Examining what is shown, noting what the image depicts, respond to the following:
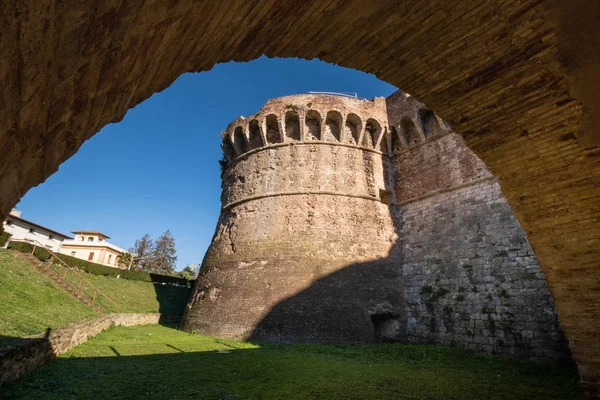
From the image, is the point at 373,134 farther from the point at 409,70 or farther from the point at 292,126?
the point at 409,70

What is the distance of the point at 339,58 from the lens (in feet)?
11.0

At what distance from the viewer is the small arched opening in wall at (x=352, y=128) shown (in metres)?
14.9

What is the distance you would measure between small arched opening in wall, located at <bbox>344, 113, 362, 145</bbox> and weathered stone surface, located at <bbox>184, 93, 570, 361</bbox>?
67 millimetres

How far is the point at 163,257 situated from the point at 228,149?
32235 millimetres

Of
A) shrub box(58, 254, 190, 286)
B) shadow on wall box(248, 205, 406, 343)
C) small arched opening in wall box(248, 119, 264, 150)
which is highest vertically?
small arched opening in wall box(248, 119, 264, 150)

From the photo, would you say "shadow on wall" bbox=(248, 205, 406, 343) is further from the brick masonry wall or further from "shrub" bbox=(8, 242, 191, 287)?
"shrub" bbox=(8, 242, 191, 287)

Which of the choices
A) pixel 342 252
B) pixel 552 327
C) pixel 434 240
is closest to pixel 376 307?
pixel 342 252

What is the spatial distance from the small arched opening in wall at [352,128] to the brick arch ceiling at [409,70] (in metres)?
11.0

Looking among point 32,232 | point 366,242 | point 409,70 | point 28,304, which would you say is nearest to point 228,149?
point 366,242

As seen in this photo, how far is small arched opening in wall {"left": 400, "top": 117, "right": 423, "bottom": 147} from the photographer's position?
14.3 metres

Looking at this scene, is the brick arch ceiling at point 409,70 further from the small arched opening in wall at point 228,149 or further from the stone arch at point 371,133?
the small arched opening in wall at point 228,149

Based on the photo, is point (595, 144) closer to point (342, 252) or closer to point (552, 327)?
point (552, 327)

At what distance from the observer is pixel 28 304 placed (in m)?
8.98

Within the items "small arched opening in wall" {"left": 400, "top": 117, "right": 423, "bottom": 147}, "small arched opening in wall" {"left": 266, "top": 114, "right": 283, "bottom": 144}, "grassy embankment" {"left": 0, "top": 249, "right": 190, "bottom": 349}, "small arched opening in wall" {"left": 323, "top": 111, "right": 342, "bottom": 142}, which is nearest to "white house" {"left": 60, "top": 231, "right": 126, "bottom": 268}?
"grassy embankment" {"left": 0, "top": 249, "right": 190, "bottom": 349}
